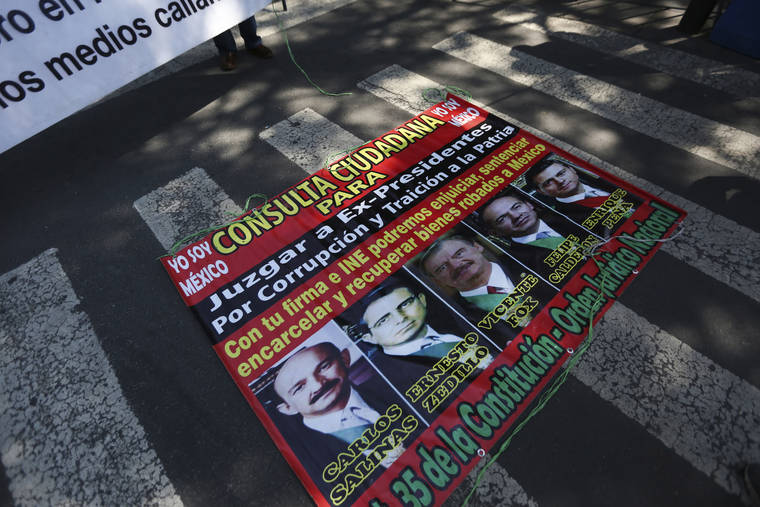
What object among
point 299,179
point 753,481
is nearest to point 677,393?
point 753,481

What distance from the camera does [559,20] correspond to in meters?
4.81

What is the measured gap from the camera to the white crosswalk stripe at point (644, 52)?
12.5ft

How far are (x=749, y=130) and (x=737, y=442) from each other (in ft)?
9.81

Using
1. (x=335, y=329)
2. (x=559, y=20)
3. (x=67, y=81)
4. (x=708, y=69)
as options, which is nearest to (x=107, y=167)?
(x=67, y=81)

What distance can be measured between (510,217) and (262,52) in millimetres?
3802

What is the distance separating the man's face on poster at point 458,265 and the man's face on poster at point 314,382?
0.86 meters

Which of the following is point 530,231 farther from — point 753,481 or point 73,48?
point 73,48

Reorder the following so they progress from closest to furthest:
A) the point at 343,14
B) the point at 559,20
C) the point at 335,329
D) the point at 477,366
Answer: the point at 477,366 → the point at 335,329 → the point at 559,20 → the point at 343,14

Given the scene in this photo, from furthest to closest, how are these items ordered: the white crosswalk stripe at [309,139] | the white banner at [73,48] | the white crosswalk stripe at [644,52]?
1. the white crosswalk stripe at [644,52]
2. the white crosswalk stripe at [309,139]
3. the white banner at [73,48]

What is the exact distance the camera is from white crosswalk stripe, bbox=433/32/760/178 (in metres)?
3.26

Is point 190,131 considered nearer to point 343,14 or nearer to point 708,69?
point 343,14

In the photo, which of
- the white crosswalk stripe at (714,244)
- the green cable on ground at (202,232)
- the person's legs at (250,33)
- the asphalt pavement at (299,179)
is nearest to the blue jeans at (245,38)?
the person's legs at (250,33)

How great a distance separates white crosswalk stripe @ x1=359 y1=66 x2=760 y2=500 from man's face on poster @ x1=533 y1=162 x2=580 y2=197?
A: 1.04 metres

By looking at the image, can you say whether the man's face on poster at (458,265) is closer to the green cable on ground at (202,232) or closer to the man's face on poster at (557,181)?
the man's face on poster at (557,181)
